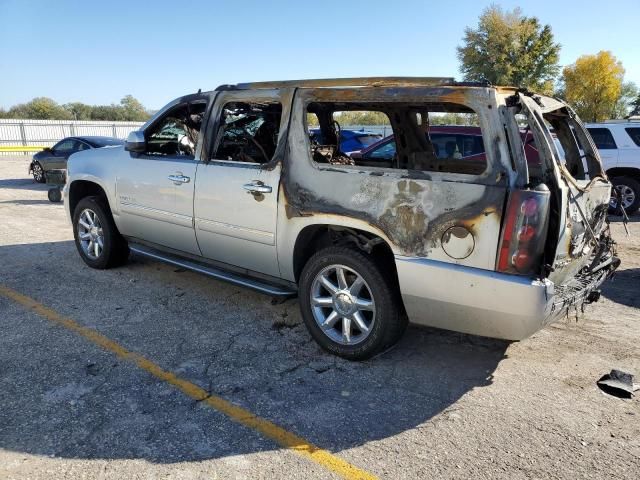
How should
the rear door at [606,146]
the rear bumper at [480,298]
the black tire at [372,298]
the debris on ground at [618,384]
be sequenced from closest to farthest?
the rear bumper at [480,298], the debris on ground at [618,384], the black tire at [372,298], the rear door at [606,146]

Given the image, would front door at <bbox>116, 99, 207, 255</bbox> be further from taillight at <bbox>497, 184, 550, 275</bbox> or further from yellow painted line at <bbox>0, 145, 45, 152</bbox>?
yellow painted line at <bbox>0, 145, 45, 152</bbox>

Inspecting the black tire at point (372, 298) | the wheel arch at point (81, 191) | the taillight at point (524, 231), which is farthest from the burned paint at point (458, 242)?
the wheel arch at point (81, 191)

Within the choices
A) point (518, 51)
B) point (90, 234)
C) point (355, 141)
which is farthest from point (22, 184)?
point (518, 51)

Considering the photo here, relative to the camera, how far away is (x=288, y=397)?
10.7 feet

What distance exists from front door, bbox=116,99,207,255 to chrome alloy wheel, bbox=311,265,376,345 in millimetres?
1499

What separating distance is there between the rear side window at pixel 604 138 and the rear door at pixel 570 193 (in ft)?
22.9

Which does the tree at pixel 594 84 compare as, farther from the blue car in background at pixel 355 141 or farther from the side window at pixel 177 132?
the side window at pixel 177 132

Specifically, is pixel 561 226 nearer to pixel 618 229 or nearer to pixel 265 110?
pixel 265 110

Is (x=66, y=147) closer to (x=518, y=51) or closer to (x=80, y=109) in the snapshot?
(x=518, y=51)

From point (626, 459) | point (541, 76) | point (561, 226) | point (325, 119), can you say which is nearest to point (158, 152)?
point (325, 119)

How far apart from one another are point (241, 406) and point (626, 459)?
2.13m

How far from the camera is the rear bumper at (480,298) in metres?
2.97

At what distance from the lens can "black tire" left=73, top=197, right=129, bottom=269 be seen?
564 cm

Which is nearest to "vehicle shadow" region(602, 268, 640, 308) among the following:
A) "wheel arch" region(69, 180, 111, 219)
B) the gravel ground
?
the gravel ground
